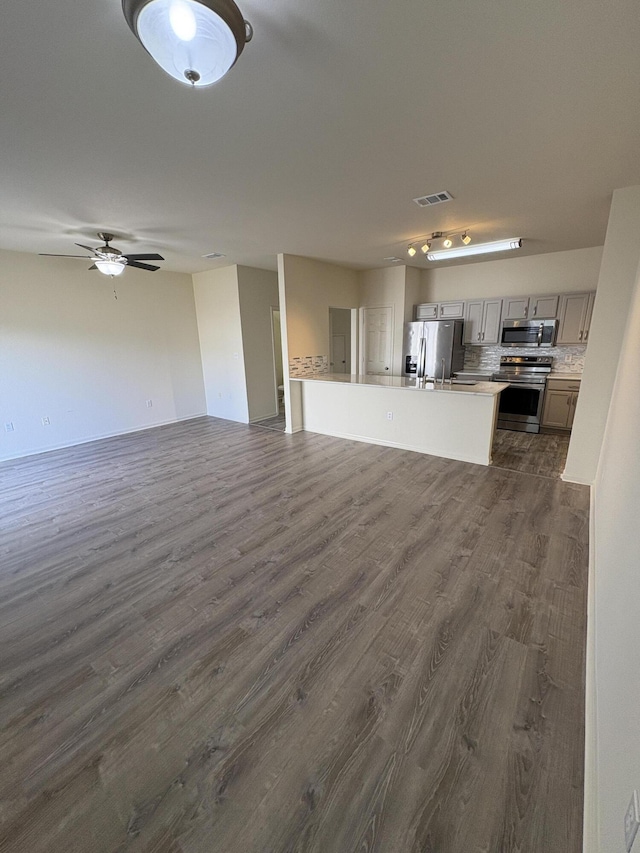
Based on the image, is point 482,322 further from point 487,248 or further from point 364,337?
point 364,337

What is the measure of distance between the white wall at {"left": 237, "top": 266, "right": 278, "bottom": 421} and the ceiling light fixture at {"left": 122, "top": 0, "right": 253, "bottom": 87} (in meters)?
4.97

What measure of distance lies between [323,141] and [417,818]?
10.8ft

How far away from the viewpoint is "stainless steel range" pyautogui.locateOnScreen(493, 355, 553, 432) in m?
5.14

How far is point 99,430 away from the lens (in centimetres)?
570

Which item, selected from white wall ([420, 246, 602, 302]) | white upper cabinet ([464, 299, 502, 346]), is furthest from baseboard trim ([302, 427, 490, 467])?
white wall ([420, 246, 602, 302])

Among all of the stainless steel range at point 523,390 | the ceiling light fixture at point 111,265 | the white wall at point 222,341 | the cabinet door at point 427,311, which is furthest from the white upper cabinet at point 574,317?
the ceiling light fixture at point 111,265

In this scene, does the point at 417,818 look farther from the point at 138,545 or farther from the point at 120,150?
the point at 120,150

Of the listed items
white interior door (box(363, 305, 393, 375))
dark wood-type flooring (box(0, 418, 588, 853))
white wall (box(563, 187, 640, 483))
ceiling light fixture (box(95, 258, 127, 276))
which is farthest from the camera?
white interior door (box(363, 305, 393, 375))

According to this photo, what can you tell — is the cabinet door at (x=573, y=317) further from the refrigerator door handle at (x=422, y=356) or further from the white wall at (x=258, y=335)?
the white wall at (x=258, y=335)

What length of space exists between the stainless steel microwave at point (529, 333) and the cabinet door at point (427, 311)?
120 centimetres

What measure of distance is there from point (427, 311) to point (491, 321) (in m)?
1.15

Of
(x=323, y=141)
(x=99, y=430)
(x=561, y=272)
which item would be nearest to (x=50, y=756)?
(x=323, y=141)

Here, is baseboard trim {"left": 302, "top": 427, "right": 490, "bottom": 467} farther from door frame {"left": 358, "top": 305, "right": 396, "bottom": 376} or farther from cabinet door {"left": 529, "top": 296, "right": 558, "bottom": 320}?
cabinet door {"left": 529, "top": 296, "right": 558, "bottom": 320}

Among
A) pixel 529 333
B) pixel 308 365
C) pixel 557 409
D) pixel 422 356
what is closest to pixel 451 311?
pixel 422 356
